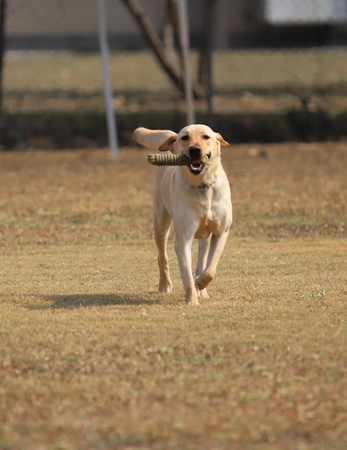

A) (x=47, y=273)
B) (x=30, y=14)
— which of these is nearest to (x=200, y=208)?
(x=47, y=273)

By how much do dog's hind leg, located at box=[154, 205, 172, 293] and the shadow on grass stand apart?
0.26m

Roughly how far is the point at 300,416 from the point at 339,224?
7.63 m

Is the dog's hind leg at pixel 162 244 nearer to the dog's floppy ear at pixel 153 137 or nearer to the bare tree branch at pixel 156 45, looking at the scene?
the dog's floppy ear at pixel 153 137

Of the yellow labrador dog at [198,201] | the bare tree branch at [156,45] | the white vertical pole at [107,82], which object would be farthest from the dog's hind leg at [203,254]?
the bare tree branch at [156,45]

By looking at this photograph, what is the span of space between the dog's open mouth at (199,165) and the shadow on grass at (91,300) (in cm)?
100

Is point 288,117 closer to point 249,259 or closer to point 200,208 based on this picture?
point 249,259

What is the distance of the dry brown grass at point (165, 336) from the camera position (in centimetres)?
621

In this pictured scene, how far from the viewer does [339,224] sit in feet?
45.4

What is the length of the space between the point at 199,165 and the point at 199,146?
0.14 metres

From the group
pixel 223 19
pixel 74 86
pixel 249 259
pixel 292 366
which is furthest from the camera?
pixel 223 19

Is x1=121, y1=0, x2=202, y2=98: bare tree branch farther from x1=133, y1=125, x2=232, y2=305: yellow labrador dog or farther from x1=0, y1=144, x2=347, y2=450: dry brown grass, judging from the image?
x1=133, y1=125, x2=232, y2=305: yellow labrador dog

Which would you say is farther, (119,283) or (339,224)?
(339,224)

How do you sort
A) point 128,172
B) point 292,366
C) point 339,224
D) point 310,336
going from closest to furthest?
1. point 292,366
2. point 310,336
3. point 339,224
4. point 128,172

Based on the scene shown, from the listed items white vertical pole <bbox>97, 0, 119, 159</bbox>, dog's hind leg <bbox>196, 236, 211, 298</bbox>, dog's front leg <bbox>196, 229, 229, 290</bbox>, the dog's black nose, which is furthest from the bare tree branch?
the dog's black nose
